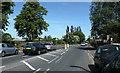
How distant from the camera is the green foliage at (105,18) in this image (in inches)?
1190

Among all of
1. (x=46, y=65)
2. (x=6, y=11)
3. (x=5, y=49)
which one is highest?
(x=6, y=11)

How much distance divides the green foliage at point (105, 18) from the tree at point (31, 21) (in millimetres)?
11592

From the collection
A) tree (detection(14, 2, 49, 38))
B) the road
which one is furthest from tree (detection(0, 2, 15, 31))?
tree (detection(14, 2, 49, 38))

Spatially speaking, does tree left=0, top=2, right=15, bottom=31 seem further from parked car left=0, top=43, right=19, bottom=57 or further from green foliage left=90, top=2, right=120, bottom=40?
green foliage left=90, top=2, right=120, bottom=40

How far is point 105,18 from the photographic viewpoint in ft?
109

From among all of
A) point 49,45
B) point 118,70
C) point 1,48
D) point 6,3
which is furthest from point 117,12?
point 118,70

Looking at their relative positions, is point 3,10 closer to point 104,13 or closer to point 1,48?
point 1,48

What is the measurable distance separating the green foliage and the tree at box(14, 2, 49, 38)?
38.0ft

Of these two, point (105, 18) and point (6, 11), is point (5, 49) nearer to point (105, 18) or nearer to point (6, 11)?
point (6, 11)

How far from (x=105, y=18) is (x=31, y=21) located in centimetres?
1688

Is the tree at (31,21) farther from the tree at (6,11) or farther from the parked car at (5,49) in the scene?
the parked car at (5,49)

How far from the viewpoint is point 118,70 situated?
400 centimetres

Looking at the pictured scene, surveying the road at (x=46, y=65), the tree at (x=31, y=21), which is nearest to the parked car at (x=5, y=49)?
the road at (x=46, y=65)

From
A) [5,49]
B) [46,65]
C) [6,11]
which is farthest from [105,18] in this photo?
[46,65]
